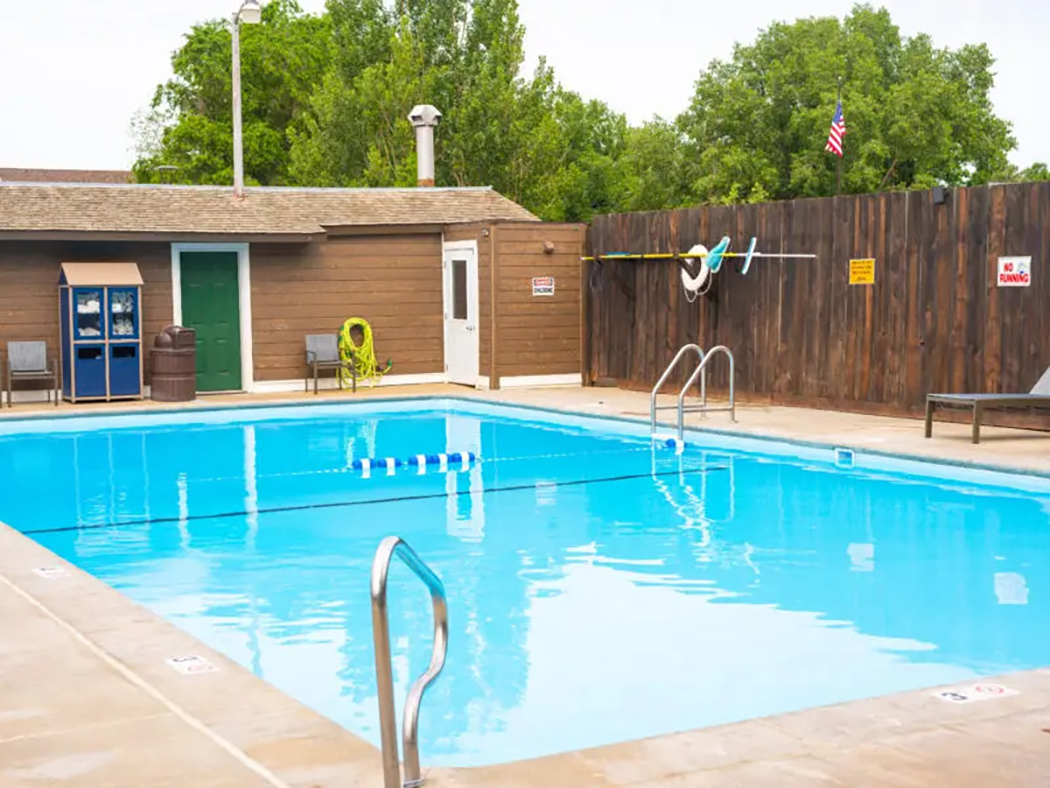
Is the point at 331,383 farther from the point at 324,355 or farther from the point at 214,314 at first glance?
the point at 214,314

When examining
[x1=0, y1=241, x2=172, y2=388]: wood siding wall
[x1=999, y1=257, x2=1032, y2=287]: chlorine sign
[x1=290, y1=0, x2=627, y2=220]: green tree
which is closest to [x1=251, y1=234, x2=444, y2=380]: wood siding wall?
[x1=0, y1=241, x2=172, y2=388]: wood siding wall

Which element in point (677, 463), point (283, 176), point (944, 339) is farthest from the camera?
point (283, 176)

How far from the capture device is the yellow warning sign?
46.6 feet

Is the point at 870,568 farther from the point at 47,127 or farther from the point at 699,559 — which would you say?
the point at 47,127

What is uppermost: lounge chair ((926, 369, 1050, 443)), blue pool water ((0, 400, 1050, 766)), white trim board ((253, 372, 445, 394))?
lounge chair ((926, 369, 1050, 443))

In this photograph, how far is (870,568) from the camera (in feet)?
26.2

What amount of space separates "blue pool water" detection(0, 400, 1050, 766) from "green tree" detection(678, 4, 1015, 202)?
3042cm

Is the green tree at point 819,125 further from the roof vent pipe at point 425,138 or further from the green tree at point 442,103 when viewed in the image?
the roof vent pipe at point 425,138

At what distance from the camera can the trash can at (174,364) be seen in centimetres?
1662

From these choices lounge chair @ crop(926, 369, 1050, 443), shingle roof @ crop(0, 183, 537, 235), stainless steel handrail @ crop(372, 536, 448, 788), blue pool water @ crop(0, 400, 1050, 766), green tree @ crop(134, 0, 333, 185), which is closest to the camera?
stainless steel handrail @ crop(372, 536, 448, 788)

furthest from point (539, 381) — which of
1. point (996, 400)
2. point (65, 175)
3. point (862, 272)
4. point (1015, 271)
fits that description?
point (65, 175)

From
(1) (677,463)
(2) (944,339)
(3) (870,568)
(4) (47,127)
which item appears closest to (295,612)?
(3) (870,568)

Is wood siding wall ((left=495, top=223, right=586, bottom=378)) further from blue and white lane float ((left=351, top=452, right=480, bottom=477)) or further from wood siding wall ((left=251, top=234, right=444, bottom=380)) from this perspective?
blue and white lane float ((left=351, top=452, right=480, bottom=477))

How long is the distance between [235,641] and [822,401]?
380 inches
